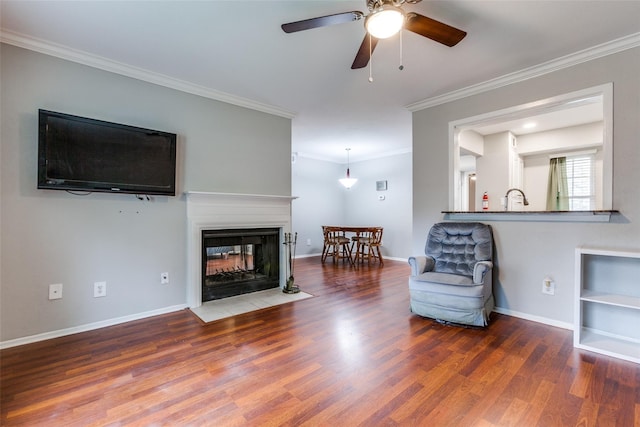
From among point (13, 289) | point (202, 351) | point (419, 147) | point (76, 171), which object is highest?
point (419, 147)

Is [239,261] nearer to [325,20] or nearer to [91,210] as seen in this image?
[91,210]

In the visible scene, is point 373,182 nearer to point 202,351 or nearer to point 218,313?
point 218,313

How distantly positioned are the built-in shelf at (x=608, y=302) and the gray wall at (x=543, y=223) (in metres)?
0.13

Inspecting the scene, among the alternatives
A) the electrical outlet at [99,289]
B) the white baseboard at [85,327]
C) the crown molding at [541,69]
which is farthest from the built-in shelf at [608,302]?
the electrical outlet at [99,289]

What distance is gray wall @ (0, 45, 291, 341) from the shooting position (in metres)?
2.34

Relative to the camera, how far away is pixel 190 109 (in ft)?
10.7

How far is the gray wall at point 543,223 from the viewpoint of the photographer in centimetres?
240

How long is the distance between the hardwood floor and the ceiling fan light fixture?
2162mm

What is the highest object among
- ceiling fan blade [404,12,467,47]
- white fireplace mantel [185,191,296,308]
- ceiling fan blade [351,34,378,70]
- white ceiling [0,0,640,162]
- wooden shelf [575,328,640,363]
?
white ceiling [0,0,640,162]

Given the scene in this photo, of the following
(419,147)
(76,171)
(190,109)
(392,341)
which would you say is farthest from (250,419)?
(419,147)

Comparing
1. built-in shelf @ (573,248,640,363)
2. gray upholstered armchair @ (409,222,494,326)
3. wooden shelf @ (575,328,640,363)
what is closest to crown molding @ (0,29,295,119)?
gray upholstered armchair @ (409,222,494,326)

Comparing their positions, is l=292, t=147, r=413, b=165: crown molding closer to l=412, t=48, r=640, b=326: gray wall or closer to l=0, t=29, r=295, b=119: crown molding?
l=412, t=48, r=640, b=326: gray wall

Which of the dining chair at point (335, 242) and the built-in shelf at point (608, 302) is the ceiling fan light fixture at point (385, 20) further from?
the dining chair at point (335, 242)

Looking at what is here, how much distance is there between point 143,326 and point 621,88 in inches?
184
